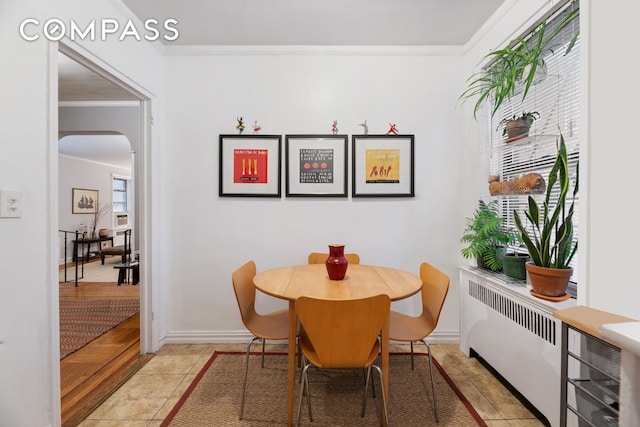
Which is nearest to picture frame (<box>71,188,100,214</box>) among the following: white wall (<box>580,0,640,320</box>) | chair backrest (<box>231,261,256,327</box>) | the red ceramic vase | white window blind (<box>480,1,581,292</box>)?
chair backrest (<box>231,261,256,327</box>)

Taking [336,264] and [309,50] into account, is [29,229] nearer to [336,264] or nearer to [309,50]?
[336,264]

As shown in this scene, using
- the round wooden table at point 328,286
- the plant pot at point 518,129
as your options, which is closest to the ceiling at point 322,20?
the plant pot at point 518,129

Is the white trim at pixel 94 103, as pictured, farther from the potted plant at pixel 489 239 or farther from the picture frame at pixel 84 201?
the potted plant at pixel 489 239

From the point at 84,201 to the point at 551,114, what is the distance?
9.26 meters

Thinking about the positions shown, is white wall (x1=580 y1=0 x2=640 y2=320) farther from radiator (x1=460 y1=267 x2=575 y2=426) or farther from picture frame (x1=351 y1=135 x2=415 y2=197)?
picture frame (x1=351 y1=135 x2=415 y2=197)

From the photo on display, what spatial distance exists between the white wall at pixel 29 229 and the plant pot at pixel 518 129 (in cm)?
267

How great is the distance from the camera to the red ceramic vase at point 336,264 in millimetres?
1785

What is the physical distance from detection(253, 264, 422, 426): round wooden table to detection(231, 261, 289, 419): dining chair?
113 millimetres

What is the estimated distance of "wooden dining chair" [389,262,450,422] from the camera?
168 centimetres

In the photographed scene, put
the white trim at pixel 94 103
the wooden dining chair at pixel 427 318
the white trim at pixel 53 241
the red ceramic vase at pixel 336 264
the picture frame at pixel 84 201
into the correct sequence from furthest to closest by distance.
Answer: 1. the picture frame at pixel 84 201
2. the white trim at pixel 94 103
3. the red ceramic vase at pixel 336 264
4. the wooden dining chair at pixel 427 318
5. the white trim at pixel 53 241

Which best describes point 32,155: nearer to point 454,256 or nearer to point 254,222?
point 254,222

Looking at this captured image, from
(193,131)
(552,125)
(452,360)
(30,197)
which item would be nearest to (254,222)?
(193,131)

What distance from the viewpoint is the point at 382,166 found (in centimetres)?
254

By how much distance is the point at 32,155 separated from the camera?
139 centimetres
